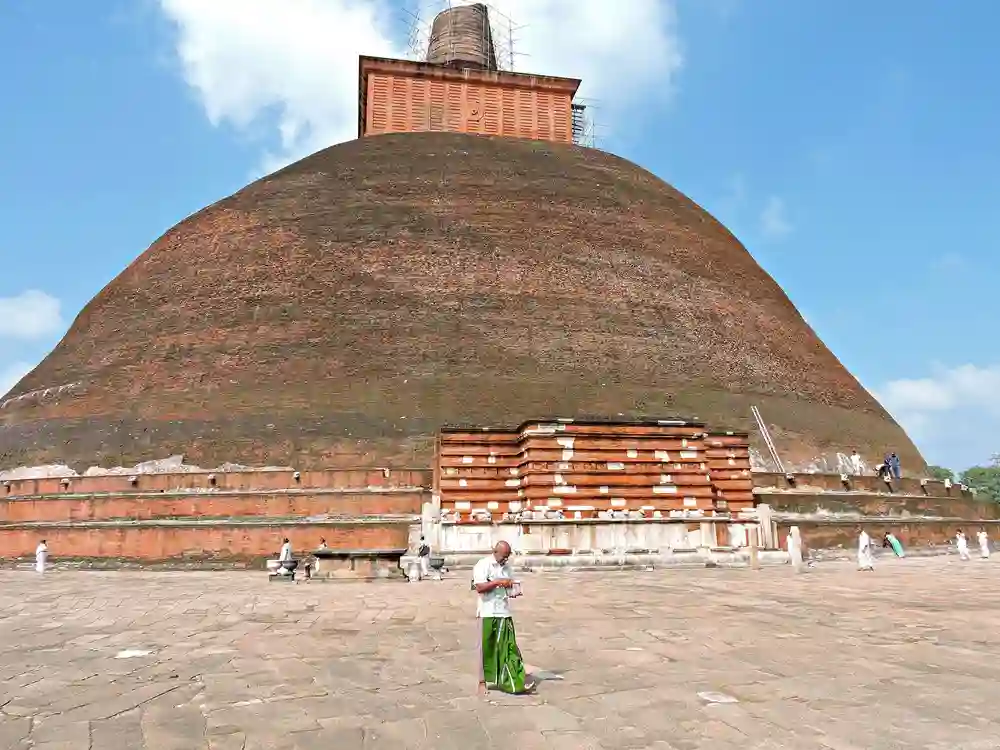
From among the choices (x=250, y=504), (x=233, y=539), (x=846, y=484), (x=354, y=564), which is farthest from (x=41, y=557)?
(x=846, y=484)

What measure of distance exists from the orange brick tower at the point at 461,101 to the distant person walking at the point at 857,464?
2003cm

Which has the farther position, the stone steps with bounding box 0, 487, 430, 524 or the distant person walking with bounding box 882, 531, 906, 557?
the distant person walking with bounding box 882, 531, 906, 557

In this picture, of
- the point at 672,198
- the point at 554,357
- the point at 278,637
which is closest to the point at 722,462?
the point at 554,357

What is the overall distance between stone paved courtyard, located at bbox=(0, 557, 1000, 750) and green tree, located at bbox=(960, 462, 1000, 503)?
222 ft

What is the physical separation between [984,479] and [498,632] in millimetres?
77776

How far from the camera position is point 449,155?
2581 centimetres

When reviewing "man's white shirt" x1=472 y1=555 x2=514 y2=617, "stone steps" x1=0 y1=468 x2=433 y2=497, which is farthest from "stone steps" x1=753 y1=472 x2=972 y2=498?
"man's white shirt" x1=472 y1=555 x2=514 y2=617

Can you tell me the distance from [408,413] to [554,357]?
4.05 metres

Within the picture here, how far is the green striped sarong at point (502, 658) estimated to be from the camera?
14.8ft

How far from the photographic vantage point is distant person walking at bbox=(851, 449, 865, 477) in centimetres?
1988

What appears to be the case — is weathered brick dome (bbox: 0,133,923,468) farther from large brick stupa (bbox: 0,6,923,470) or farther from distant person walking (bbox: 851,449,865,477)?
distant person walking (bbox: 851,449,865,477)

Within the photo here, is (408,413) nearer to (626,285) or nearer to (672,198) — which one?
(626,285)

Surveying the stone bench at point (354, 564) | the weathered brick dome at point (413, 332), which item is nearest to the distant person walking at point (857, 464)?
the weathered brick dome at point (413, 332)

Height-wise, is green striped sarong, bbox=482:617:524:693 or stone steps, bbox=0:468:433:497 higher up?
stone steps, bbox=0:468:433:497
